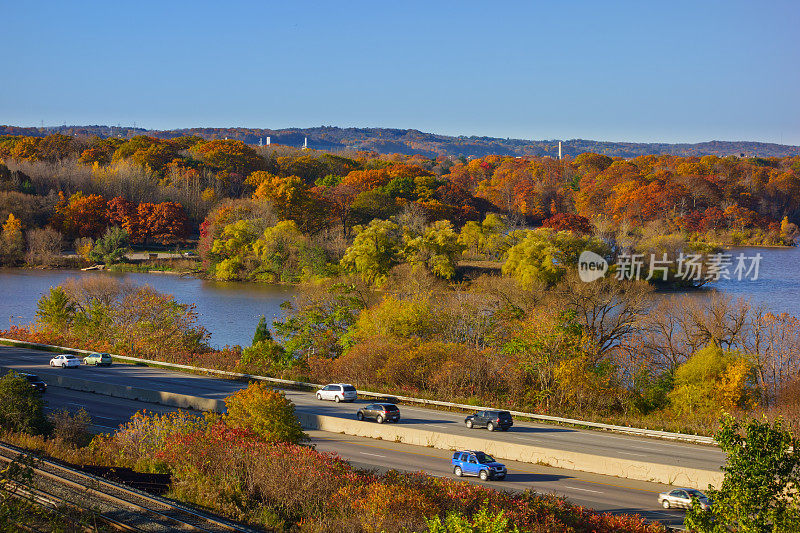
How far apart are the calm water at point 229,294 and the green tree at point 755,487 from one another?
42206mm

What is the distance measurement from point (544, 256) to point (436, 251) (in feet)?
37.3

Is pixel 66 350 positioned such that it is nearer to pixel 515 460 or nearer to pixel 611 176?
pixel 515 460

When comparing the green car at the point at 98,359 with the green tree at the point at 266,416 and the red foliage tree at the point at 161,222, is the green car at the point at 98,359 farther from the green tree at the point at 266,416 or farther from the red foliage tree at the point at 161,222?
the red foliage tree at the point at 161,222

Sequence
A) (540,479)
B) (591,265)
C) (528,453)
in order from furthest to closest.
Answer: (591,265)
(528,453)
(540,479)

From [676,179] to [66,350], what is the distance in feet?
346

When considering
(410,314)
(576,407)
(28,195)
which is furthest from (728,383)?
(28,195)

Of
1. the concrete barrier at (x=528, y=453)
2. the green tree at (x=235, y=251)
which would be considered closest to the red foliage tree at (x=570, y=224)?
the green tree at (x=235, y=251)

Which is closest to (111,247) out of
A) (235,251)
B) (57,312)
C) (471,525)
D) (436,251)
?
(235,251)

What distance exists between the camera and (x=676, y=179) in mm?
127938

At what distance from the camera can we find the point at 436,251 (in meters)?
75.1

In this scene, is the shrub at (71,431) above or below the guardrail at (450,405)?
above

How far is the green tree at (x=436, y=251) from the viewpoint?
73688mm

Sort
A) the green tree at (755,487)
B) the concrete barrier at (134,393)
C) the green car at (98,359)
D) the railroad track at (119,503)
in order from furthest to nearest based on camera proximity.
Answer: the green car at (98,359) < the concrete barrier at (134,393) < the railroad track at (119,503) < the green tree at (755,487)

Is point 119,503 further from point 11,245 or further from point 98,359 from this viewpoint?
point 11,245
